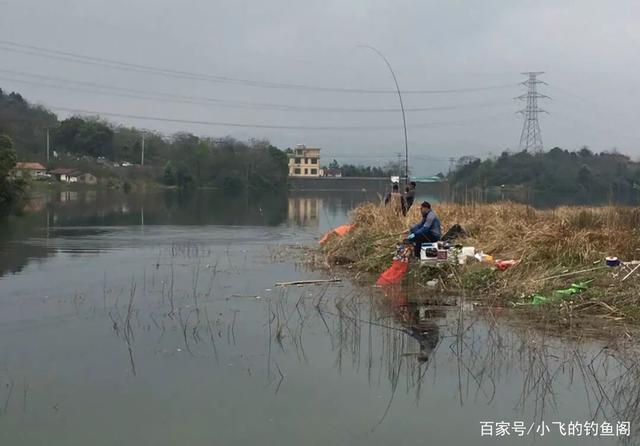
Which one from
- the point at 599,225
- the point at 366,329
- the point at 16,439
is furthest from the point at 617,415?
the point at 599,225

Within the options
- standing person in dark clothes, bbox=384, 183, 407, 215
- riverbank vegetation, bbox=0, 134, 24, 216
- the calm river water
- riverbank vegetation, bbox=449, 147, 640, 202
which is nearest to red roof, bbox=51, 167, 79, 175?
riverbank vegetation, bbox=0, 134, 24, 216

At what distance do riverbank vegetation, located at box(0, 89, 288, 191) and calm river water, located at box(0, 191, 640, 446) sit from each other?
7172 cm

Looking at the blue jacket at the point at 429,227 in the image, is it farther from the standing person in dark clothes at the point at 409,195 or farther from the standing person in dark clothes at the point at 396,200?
the standing person in dark clothes at the point at 409,195

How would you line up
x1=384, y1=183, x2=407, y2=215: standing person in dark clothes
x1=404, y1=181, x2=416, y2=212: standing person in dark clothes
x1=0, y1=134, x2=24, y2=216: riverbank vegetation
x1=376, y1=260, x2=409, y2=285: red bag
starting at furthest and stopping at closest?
x1=0, y1=134, x2=24, y2=216: riverbank vegetation < x1=404, y1=181, x2=416, y2=212: standing person in dark clothes < x1=384, y1=183, x2=407, y2=215: standing person in dark clothes < x1=376, y1=260, x2=409, y2=285: red bag

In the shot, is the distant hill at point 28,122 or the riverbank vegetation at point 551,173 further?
the distant hill at point 28,122

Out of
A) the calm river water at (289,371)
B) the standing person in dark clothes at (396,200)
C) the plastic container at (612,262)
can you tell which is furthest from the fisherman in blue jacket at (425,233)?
the standing person in dark clothes at (396,200)

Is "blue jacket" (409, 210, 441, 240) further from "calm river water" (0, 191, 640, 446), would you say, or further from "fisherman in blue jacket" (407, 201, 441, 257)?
"calm river water" (0, 191, 640, 446)

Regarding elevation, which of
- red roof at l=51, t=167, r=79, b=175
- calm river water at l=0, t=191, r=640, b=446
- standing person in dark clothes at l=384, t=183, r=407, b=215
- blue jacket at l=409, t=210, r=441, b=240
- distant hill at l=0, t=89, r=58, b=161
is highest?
distant hill at l=0, t=89, r=58, b=161

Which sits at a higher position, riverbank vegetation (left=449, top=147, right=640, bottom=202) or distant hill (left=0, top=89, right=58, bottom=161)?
distant hill (left=0, top=89, right=58, bottom=161)

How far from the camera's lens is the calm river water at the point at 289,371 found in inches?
202

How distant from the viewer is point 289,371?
21.2 feet

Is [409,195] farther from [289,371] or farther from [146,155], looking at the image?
[146,155]

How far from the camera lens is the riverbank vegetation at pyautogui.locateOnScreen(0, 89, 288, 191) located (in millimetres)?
80875

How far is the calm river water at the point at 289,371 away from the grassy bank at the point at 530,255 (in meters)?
0.97
